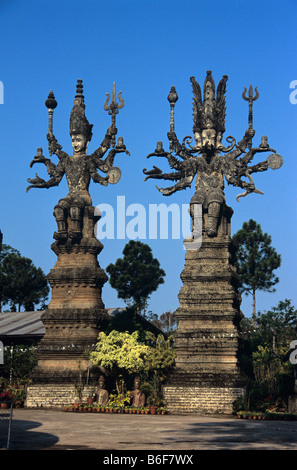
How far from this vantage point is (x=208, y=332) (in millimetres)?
A: 35844

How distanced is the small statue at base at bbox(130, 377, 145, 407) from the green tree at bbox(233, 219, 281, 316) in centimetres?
2793

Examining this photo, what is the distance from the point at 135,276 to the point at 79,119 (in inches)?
1520

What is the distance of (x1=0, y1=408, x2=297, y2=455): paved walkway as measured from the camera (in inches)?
787

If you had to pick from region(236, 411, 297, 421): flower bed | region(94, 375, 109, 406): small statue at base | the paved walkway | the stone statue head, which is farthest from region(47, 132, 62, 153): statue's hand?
region(236, 411, 297, 421): flower bed

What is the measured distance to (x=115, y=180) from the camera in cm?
3975

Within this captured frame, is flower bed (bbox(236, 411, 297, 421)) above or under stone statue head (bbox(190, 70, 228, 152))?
under

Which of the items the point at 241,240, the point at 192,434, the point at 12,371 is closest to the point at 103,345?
the point at 12,371

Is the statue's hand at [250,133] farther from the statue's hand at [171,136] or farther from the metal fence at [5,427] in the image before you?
the metal fence at [5,427]

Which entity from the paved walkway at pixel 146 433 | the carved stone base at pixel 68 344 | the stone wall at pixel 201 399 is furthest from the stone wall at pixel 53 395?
the paved walkway at pixel 146 433

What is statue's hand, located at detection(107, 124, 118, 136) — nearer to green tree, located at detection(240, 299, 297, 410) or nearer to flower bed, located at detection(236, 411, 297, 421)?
green tree, located at detection(240, 299, 297, 410)

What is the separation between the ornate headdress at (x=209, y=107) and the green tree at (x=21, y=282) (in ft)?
131

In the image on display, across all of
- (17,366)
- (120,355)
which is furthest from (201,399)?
(17,366)
